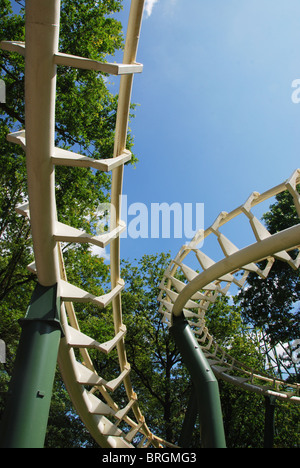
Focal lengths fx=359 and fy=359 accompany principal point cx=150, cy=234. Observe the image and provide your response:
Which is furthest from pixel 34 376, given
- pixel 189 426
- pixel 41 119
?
pixel 189 426

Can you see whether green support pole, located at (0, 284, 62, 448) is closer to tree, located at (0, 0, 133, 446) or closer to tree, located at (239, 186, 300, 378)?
tree, located at (0, 0, 133, 446)

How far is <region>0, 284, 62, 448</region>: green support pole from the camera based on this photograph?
3.25 metres

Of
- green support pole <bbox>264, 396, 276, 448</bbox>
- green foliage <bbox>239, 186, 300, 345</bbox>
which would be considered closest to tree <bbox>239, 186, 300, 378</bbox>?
green foliage <bbox>239, 186, 300, 345</bbox>

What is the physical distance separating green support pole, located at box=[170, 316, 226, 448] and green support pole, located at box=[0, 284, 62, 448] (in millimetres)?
3313

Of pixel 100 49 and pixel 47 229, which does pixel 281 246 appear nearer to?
pixel 47 229

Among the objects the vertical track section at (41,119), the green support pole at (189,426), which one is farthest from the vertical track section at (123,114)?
the green support pole at (189,426)

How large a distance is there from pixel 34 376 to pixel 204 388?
3.77 m

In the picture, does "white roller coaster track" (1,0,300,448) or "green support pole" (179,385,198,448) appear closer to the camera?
"white roller coaster track" (1,0,300,448)

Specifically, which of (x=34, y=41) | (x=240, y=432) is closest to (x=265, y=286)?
(x=240, y=432)

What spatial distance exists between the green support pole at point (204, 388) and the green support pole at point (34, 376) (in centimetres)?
331

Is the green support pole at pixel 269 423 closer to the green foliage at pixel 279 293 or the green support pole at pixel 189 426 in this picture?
the green support pole at pixel 189 426

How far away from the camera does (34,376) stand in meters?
3.53

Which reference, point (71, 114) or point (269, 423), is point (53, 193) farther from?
point (269, 423)
